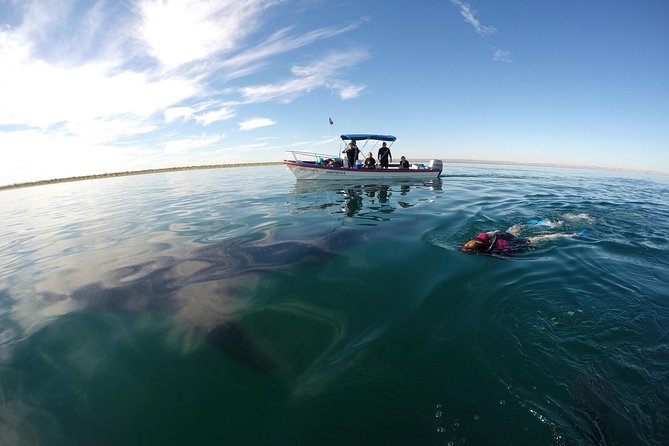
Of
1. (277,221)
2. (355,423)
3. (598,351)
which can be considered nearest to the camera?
(355,423)

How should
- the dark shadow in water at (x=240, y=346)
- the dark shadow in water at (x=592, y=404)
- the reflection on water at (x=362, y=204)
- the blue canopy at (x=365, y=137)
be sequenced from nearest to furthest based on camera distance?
the dark shadow in water at (x=592, y=404)
the dark shadow in water at (x=240, y=346)
the reflection on water at (x=362, y=204)
the blue canopy at (x=365, y=137)

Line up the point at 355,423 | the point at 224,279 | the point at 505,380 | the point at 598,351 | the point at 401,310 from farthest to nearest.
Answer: the point at 224,279 < the point at 401,310 < the point at 598,351 < the point at 505,380 < the point at 355,423

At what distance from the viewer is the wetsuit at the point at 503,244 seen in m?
8.11

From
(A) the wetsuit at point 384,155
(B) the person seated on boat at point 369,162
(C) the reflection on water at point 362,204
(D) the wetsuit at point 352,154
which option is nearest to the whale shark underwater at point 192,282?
(C) the reflection on water at point 362,204

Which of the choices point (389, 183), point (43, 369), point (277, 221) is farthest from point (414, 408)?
point (389, 183)

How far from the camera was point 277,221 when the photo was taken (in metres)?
11.9

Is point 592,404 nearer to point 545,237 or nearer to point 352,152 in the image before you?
point 545,237

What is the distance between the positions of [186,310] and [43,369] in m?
2.06

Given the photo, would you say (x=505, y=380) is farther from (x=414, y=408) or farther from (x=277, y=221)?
(x=277, y=221)

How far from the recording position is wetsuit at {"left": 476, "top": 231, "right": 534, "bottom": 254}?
8109mm

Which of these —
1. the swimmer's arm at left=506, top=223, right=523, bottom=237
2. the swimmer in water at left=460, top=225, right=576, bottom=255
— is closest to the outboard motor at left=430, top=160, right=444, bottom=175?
the swimmer's arm at left=506, top=223, right=523, bottom=237

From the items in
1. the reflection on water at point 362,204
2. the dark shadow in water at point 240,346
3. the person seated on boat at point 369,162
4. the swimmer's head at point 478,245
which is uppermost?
the person seated on boat at point 369,162

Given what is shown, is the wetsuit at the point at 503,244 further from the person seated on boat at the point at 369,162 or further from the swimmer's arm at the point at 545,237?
the person seated on boat at the point at 369,162

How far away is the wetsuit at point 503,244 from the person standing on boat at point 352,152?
62.3 ft
